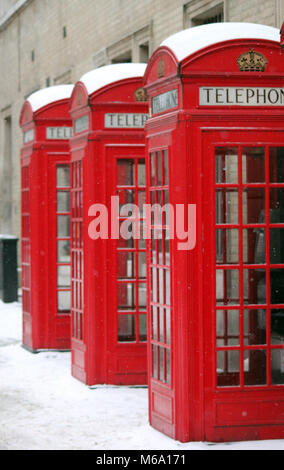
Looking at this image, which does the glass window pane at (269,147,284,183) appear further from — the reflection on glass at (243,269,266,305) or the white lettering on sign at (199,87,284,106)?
the reflection on glass at (243,269,266,305)

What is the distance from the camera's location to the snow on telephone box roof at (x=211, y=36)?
6.15m

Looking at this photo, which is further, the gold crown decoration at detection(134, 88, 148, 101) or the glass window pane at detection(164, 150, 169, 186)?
the gold crown decoration at detection(134, 88, 148, 101)

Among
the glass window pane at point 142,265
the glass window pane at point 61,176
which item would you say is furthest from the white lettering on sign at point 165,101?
the glass window pane at point 61,176

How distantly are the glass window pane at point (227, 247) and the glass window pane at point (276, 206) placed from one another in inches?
12.7

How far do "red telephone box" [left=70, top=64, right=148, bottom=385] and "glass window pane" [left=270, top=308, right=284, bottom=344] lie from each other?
1.91m

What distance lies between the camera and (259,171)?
641 cm

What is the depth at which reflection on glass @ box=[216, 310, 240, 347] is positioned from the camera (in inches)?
268

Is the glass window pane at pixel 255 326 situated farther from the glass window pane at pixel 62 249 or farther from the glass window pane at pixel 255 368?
the glass window pane at pixel 62 249

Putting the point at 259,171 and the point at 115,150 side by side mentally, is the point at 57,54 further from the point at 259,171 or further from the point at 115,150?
the point at 259,171

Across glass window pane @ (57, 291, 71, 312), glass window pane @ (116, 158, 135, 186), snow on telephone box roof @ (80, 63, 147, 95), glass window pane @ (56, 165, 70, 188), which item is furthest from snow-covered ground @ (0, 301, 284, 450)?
Result: snow on telephone box roof @ (80, 63, 147, 95)

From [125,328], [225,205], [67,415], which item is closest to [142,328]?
[125,328]

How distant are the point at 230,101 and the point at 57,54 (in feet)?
41.9

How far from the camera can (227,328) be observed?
6.93 m
